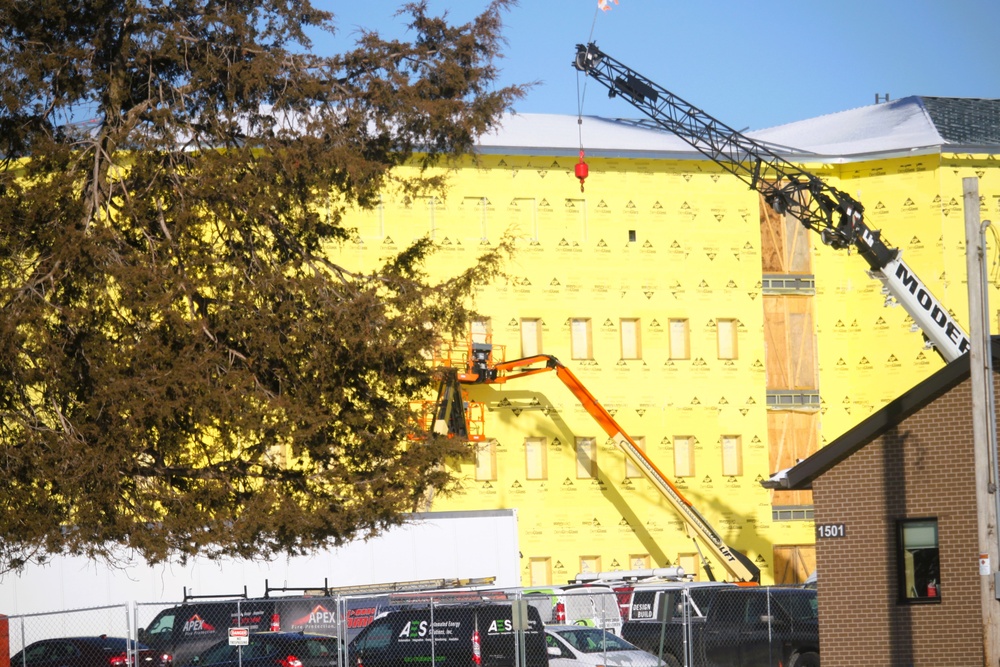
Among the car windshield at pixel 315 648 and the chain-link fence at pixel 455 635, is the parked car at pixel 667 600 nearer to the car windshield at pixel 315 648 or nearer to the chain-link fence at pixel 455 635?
the chain-link fence at pixel 455 635

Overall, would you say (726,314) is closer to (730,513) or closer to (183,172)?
(730,513)

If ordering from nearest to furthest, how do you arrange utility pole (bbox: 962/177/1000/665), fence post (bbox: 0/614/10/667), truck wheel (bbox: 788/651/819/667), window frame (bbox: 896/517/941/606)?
utility pole (bbox: 962/177/1000/665), fence post (bbox: 0/614/10/667), window frame (bbox: 896/517/941/606), truck wheel (bbox: 788/651/819/667)

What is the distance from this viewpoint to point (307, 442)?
938 inches

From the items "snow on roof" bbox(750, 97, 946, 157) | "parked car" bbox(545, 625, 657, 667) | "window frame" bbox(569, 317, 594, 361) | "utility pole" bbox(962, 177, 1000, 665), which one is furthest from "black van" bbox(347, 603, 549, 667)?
"snow on roof" bbox(750, 97, 946, 157)

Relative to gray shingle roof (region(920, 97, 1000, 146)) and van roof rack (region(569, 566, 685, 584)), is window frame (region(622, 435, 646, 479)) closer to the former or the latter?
van roof rack (region(569, 566, 685, 584))

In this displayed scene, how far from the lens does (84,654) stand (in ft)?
84.2

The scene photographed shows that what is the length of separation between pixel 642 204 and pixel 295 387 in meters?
25.2

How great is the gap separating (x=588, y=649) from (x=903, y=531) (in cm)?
551

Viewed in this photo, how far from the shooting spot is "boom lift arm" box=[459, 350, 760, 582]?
4350cm

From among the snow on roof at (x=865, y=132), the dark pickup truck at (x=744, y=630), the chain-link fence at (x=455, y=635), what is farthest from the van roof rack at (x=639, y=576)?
the snow on roof at (x=865, y=132)

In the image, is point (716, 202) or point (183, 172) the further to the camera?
point (716, 202)

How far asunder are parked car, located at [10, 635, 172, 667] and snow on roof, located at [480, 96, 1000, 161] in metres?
23.0

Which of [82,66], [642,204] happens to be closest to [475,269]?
[82,66]

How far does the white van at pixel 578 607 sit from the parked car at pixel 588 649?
487 cm
